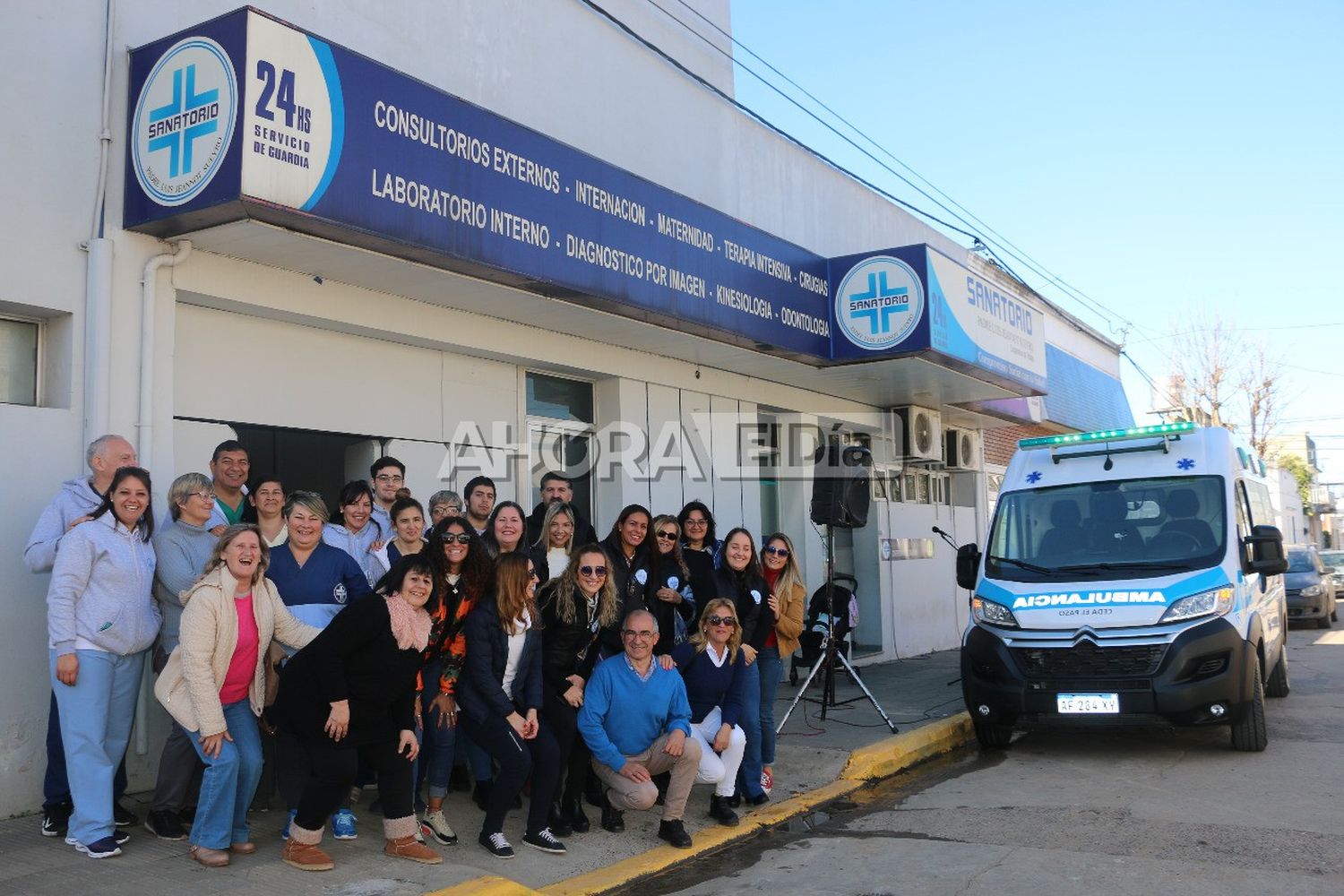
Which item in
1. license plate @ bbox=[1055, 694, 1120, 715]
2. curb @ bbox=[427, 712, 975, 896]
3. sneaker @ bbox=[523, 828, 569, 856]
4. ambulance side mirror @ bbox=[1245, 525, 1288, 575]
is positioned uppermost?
ambulance side mirror @ bbox=[1245, 525, 1288, 575]

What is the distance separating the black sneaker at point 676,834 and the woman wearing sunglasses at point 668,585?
1.22 m

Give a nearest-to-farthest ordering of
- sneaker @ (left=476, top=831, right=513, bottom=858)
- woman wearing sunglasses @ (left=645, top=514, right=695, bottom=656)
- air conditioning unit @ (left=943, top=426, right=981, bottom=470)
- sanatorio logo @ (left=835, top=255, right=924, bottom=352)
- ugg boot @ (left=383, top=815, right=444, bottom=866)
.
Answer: ugg boot @ (left=383, top=815, right=444, bottom=866) → sneaker @ (left=476, top=831, right=513, bottom=858) → woman wearing sunglasses @ (left=645, top=514, right=695, bottom=656) → sanatorio logo @ (left=835, top=255, right=924, bottom=352) → air conditioning unit @ (left=943, top=426, right=981, bottom=470)

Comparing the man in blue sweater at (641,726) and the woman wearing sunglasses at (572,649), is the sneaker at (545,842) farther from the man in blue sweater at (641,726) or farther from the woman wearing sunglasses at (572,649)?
the man in blue sweater at (641,726)

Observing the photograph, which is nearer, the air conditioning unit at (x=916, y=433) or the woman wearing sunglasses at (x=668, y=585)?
the woman wearing sunglasses at (x=668, y=585)

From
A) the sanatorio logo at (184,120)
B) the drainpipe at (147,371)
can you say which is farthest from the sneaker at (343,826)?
the sanatorio logo at (184,120)

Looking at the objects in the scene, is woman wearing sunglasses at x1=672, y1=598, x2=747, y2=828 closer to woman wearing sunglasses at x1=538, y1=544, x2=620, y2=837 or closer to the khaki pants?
the khaki pants

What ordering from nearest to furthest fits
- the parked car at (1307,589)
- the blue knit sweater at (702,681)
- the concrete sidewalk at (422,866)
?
the concrete sidewalk at (422,866)
the blue knit sweater at (702,681)
the parked car at (1307,589)

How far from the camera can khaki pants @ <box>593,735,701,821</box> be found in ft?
20.3

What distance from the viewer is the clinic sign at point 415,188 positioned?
6043 mm

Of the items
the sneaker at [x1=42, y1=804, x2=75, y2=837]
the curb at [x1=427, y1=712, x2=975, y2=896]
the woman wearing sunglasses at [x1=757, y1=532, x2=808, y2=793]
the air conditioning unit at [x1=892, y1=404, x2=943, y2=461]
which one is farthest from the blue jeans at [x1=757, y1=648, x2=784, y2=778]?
the air conditioning unit at [x1=892, y1=404, x2=943, y2=461]

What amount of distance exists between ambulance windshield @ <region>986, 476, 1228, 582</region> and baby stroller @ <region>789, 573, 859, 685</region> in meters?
1.64

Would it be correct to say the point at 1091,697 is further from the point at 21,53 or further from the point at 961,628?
the point at 961,628

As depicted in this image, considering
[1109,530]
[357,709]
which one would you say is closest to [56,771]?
[357,709]

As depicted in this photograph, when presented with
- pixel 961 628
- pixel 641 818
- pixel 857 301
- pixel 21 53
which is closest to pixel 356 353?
pixel 21 53
